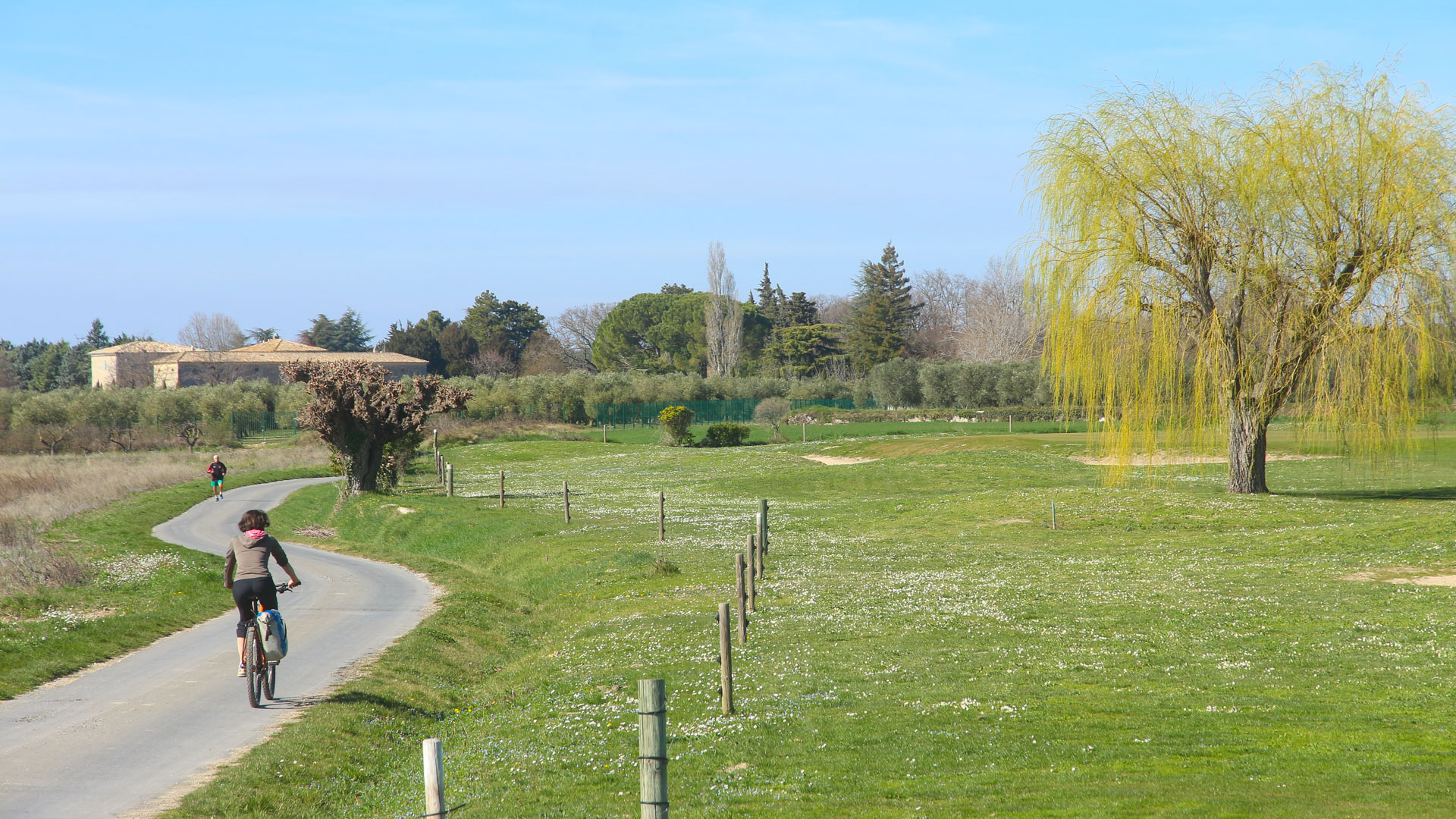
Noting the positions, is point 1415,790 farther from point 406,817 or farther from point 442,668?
point 442,668

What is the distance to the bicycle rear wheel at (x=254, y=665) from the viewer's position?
12.7 metres

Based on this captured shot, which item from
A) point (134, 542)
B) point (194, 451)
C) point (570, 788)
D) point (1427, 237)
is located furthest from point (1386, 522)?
point (194, 451)

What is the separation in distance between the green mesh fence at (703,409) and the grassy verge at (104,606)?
5932cm

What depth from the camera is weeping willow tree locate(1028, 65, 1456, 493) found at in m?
28.2

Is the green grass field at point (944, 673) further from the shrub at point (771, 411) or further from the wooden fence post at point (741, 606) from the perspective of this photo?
the shrub at point (771, 411)

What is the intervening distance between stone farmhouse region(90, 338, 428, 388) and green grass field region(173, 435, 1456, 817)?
3736 inches

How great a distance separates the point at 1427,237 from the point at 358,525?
1288 inches

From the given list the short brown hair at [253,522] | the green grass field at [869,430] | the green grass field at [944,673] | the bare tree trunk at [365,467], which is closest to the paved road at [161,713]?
the green grass field at [944,673]

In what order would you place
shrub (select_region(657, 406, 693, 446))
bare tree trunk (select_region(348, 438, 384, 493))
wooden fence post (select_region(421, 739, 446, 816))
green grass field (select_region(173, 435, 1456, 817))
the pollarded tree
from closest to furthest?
wooden fence post (select_region(421, 739, 446, 816))
green grass field (select_region(173, 435, 1456, 817))
the pollarded tree
bare tree trunk (select_region(348, 438, 384, 493))
shrub (select_region(657, 406, 693, 446))

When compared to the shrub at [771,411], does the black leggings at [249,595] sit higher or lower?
lower

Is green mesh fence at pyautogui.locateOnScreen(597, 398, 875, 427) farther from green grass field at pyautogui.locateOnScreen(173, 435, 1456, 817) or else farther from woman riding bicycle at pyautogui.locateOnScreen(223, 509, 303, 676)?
woman riding bicycle at pyautogui.locateOnScreen(223, 509, 303, 676)

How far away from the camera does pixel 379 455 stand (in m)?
43.8

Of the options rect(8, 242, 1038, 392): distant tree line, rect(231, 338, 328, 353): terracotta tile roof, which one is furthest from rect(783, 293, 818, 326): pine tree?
rect(231, 338, 328, 353): terracotta tile roof

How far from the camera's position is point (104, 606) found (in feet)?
67.2
